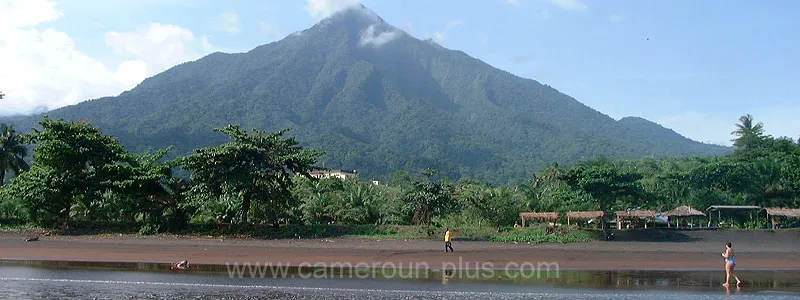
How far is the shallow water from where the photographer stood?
571 inches

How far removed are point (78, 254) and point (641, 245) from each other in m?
23.7

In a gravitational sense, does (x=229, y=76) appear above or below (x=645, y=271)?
above

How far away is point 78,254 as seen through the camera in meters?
22.1

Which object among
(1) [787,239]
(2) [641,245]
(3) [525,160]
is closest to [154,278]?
(2) [641,245]

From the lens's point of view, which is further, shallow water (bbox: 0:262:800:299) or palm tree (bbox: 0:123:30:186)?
palm tree (bbox: 0:123:30:186)

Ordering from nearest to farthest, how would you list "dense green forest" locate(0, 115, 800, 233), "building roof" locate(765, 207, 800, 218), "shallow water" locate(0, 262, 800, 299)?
Answer: "shallow water" locate(0, 262, 800, 299) → "dense green forest" locate(0, 115, 800, 233) → "building roof" locate(765, 207, 800, 218)

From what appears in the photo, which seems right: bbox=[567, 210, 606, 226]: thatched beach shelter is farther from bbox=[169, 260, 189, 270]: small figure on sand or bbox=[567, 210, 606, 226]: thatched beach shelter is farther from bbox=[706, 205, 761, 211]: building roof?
bbox=[169, 260, 189, 270]: small figure on sand

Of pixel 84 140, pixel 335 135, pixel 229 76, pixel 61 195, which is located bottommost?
pixel 61 195

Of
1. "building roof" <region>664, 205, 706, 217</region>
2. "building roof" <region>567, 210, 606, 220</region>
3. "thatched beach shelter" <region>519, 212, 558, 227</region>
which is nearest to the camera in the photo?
"building roof" <region>567, 210, 606, 220</region>

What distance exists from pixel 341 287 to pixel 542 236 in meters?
15.0

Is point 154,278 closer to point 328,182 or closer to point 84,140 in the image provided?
point 84,140

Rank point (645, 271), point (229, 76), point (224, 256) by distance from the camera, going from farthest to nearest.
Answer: point (229, 76) < point (224, 256) < point (645, 271)

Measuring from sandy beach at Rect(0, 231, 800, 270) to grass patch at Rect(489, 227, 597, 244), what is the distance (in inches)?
36.7

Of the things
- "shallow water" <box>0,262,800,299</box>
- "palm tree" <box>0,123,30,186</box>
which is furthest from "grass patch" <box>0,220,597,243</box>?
"palm tree" <box>0,123,30,186</box>
